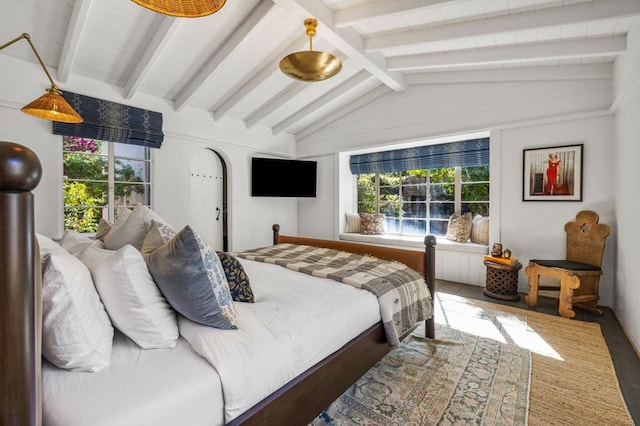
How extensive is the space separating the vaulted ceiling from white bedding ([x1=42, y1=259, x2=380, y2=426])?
8.19 feet

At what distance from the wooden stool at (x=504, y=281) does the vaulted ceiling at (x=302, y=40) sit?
219 centimetres

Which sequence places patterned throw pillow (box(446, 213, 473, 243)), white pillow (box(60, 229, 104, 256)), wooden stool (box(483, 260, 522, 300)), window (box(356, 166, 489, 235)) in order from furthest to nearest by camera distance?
window (box(356, 166, 489, 235)) < patterned throw pillow (box(446, 213, 473, 243)) < wooden stool (box(483, 260, 522, 300)) < white pillow (box(60, 229, 104, 256))

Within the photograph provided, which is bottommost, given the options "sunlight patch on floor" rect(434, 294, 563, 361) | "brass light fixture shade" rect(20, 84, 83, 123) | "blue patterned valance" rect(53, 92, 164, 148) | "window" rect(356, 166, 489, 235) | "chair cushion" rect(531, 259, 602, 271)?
"sunlight patch on floor" rect(434, 294, 563, 361)

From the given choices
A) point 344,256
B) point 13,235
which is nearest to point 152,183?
point 344,256

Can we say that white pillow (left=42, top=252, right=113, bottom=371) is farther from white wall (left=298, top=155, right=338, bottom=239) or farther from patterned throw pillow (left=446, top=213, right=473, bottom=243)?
white wall (left=298, top=155, right=338, bottom=239)

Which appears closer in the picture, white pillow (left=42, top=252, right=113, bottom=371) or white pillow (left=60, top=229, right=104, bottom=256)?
white pillow (left=42, top=252, right=113, bottom=371)

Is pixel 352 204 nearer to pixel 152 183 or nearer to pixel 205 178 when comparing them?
pixel 205 178

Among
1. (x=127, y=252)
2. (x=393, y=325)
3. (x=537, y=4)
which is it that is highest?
(x=537, y=4)

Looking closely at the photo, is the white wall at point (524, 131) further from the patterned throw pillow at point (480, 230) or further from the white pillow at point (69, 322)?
the white pillow at point (69, 322)

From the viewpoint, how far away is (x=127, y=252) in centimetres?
112

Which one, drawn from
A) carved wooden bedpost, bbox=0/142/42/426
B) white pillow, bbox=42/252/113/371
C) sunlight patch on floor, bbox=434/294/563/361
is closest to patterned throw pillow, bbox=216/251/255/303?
white pillow, bbox=42/252/113/371

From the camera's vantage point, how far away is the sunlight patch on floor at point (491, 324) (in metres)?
2.37

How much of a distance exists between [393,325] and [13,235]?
1757mm

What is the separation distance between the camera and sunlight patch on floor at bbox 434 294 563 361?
7.77 ft
